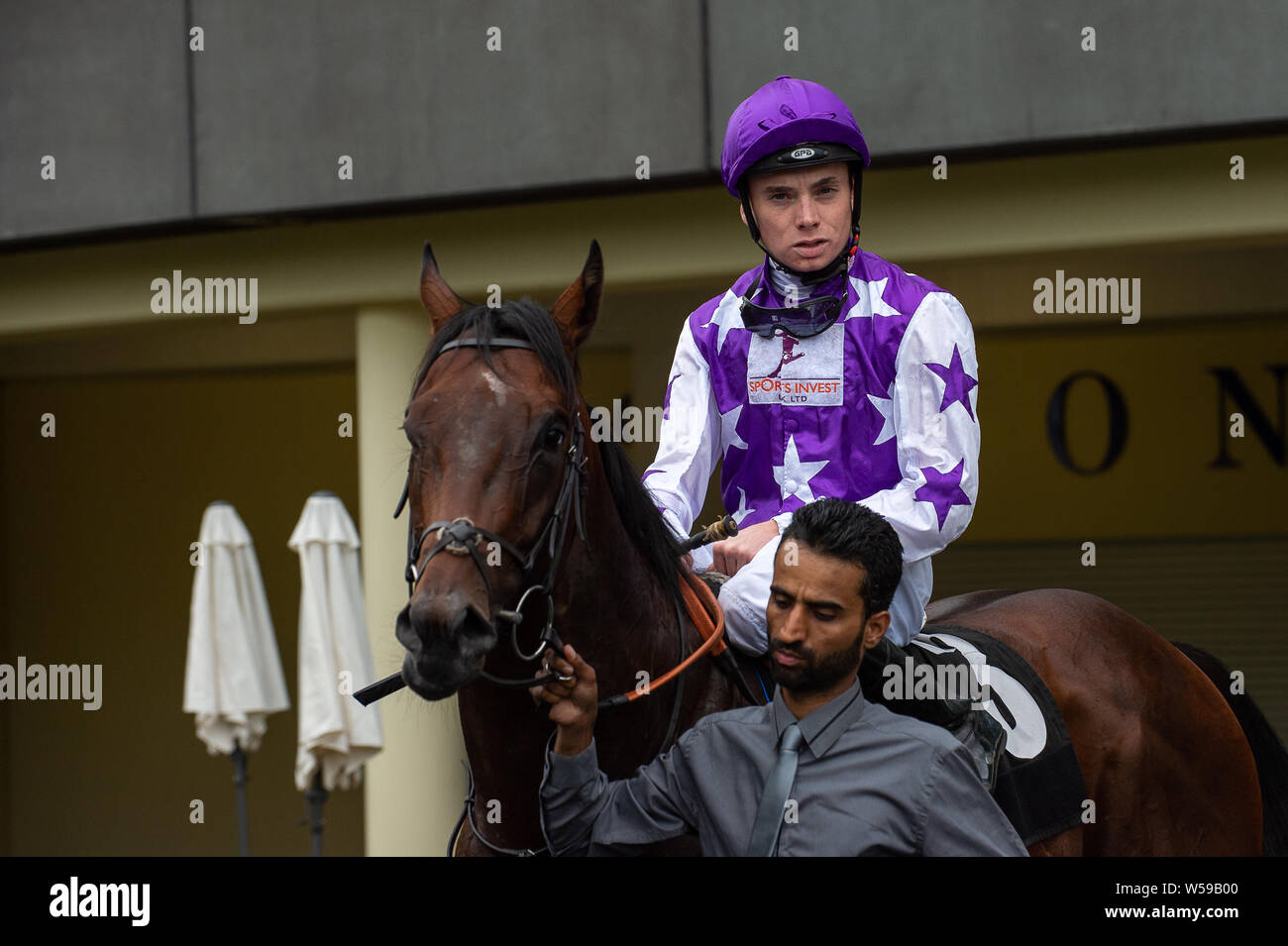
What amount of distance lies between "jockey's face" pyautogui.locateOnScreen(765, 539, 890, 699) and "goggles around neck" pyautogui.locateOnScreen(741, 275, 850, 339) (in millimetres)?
700

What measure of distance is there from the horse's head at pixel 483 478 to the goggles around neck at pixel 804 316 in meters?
0.55

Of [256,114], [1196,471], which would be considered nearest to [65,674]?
[256,114]

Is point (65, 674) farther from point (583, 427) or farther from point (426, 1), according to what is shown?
point (583, 427)

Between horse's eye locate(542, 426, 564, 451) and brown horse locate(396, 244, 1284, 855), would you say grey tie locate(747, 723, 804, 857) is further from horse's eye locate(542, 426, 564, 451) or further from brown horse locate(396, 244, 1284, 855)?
horse's eye locate(542, 426, 564, 451)

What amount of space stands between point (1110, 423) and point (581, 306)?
6.27 m

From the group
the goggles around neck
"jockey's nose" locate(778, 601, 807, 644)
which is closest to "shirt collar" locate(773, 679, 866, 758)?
"jockey's nose" locate(778, 601, 807, 644)

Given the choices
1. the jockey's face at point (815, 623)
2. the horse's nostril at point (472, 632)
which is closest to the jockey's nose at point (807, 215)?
the jockey's face at point (815, 623)

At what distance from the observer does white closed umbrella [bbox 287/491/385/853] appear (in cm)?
646

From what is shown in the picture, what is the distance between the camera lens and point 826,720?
225cm

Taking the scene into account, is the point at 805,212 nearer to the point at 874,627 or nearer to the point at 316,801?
the point at 874,627

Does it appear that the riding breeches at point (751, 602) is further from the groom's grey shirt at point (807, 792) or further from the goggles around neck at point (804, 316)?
the goggles around neck at point (804, 316)
